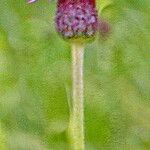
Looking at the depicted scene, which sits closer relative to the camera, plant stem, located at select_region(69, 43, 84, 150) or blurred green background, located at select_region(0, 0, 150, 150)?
plant stem, located at select_region(69, 43, 84, 150)

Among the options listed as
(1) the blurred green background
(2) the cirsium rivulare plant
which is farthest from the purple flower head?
(1) the blurred green background

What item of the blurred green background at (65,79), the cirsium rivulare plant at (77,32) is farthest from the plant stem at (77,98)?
the blurred green background at (65,79)

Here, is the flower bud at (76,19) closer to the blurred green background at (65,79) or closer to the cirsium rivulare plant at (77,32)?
the cirsium rivulare plant at (77,32)

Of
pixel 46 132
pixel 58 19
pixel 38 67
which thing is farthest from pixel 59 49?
pixel 58 19

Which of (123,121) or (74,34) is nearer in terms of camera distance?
(74,34)

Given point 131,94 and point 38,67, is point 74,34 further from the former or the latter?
point 131,94

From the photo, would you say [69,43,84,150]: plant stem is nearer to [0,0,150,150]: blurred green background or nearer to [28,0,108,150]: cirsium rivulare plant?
[28,0,108,150]: cirsium rivulare plant
